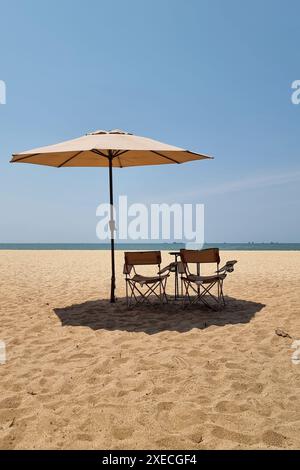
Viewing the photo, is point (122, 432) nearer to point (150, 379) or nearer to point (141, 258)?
point (150, 379)

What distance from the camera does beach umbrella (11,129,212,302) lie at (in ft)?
17.4

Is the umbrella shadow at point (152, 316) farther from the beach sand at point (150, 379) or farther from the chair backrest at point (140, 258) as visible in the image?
the chair backrest at point (140, 258)

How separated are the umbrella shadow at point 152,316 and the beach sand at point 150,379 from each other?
0.02 metres

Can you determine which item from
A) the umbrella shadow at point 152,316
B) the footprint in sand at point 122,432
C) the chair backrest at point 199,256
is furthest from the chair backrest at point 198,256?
the footprint in sand at point 122,432

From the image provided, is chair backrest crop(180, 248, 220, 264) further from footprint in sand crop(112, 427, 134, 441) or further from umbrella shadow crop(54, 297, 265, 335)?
footprint in sand crop(112, 427, 134, 441)

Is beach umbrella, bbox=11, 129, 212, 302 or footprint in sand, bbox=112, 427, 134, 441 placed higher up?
beach umbrella, bbox=11, 129, 212, 302

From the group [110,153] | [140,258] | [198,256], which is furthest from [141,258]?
[110,153]

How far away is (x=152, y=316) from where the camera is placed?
5562 mm

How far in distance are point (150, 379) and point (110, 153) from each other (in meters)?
4.20

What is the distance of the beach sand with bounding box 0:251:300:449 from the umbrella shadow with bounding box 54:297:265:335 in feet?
0.05

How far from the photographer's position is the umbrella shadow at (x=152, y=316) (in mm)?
4992

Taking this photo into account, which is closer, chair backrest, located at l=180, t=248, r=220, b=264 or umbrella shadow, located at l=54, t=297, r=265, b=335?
umbrella shadow, located at l=54, t=297, r=265, b=335

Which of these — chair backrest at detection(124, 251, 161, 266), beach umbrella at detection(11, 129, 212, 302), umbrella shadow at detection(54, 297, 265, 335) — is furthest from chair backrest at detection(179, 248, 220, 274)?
beach umbrella at detection(11, 129, 212, 302)
